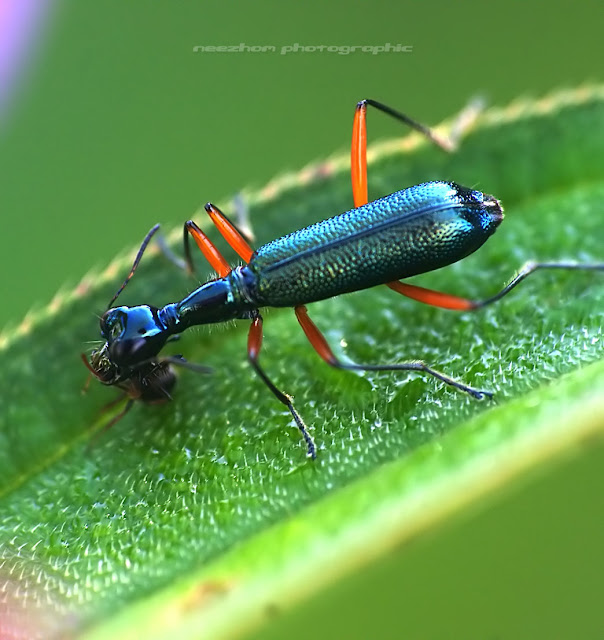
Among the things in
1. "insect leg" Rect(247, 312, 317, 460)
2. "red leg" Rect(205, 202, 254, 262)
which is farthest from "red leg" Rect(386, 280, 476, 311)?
"red leg" Rect(205, 202, 254, 262)

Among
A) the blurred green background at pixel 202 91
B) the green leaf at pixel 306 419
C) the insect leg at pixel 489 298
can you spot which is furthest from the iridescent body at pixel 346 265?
the blurred green background at pixel 202 91

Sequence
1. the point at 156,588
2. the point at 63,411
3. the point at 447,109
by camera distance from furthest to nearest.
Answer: the point at 447,109 → the point at 63,411 → the point at 156,588

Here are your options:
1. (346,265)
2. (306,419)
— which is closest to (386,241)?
(346,265)

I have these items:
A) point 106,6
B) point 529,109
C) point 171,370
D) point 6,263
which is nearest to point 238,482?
point 171,370

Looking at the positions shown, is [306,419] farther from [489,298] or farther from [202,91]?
[202,91]

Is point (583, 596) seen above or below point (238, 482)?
below

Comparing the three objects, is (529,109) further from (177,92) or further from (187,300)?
(177,92)

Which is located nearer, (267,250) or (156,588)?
(156,588)
